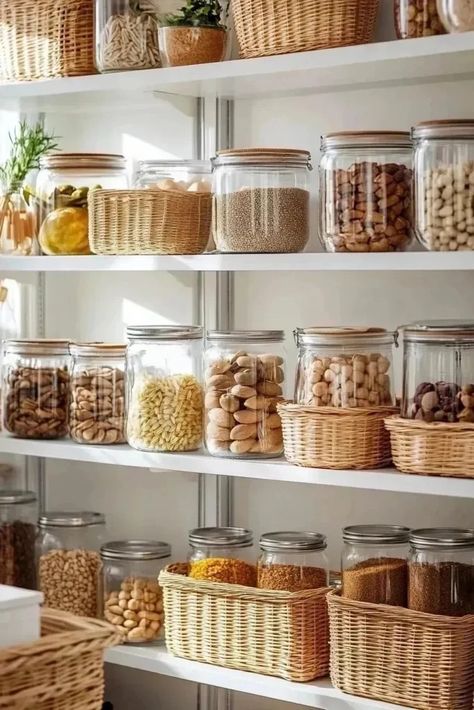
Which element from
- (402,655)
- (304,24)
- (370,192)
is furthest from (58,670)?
(304,24)

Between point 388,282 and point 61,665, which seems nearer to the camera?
point 61,665

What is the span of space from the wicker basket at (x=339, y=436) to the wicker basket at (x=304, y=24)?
24.4 inches

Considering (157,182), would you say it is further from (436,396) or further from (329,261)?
(436,396)

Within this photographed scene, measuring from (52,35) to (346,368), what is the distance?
0.93 metres

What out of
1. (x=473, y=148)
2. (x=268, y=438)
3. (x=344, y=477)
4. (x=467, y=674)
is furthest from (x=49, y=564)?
(x=473, y=148)

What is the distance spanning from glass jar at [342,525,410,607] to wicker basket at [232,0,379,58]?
835 millimetres

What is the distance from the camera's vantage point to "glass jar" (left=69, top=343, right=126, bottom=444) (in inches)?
99.5

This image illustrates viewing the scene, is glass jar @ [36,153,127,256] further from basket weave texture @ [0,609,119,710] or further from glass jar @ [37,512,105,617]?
basket weave texture @ [0,609,119,710]

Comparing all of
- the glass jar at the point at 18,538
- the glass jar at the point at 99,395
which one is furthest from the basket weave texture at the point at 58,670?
the glass jar at the point at 18,538

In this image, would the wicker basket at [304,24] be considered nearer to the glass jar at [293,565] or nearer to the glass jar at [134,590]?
the glass jar at [293,565]

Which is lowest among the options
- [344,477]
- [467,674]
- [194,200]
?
[467,674]

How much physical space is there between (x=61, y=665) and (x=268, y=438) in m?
0.84

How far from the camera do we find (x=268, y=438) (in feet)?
7.67

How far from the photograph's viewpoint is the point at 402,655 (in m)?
2.11
